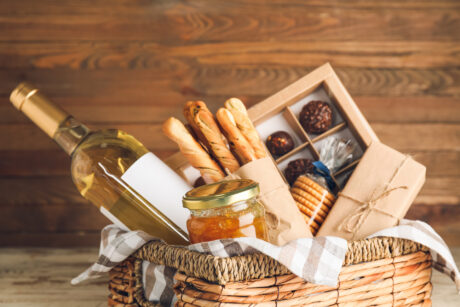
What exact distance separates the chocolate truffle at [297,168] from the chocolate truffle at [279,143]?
32mm

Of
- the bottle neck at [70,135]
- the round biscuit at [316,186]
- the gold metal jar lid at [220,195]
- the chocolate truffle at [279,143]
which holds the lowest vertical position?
the round biscuit at [316,186]

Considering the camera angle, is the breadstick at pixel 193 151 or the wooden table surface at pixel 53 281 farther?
the wooden table surface at pixel 53 281

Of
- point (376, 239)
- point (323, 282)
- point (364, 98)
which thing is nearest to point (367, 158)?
point (376, 239)

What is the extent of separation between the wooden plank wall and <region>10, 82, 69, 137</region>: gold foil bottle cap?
48 cm

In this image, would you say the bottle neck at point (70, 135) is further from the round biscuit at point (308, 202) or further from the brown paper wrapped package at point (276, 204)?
the round biscuit at point (308, 202)

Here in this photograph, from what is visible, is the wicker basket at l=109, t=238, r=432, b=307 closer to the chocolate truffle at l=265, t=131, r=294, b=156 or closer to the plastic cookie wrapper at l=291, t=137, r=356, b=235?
the plastic cookie wrapper at l=291, t=137, r=356, b=235

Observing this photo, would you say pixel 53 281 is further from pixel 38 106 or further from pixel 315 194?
pixel 315 194

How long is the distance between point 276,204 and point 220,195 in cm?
18

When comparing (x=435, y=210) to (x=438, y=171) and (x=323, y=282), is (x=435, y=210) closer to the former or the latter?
(x=438, y=171)

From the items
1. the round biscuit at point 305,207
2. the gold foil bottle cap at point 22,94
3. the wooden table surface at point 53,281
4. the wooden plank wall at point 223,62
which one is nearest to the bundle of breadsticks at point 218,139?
the round biscuit at point 305,207

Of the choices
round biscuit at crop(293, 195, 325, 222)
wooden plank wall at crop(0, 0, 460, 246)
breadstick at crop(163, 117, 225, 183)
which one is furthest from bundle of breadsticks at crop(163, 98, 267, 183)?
wooden plank wall at crop(0, 0, 460, 246)

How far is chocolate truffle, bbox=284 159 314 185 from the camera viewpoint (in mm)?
864

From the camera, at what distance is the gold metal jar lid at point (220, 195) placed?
0.54 m

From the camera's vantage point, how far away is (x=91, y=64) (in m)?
1.22
